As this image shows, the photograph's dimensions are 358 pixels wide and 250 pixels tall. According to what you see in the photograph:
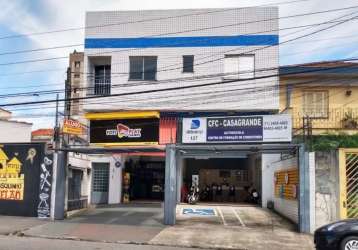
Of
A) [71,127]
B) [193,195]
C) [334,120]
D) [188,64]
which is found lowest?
[193,195]

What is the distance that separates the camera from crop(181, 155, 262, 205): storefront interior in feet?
107

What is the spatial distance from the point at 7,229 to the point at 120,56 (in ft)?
47.9

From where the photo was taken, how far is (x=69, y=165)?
2416 cm

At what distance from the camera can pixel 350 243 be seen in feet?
40.4

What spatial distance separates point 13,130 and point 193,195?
53.3 ft

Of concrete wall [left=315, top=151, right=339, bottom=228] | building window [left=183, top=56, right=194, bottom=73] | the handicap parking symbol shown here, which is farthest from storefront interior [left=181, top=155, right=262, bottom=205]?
concrete wall [left=315, top=151, right=339, bottom=228]

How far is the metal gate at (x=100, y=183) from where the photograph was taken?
30719mm

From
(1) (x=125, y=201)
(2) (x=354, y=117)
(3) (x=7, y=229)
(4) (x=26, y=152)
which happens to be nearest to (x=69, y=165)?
(4) (x=26, y=152)

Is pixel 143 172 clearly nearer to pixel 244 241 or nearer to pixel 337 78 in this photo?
pixel 337 78

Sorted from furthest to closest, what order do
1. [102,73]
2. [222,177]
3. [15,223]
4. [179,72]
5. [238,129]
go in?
[222,177]
[102,73]
[179,72]
[15,223]
[238,129]

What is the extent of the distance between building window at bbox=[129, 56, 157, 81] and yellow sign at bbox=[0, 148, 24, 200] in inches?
390

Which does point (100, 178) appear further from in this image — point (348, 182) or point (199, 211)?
point (348, 182)

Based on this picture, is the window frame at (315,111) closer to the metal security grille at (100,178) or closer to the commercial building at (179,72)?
the commercial building at (179,72)

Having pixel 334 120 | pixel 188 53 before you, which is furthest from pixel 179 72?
pixel 334 120
